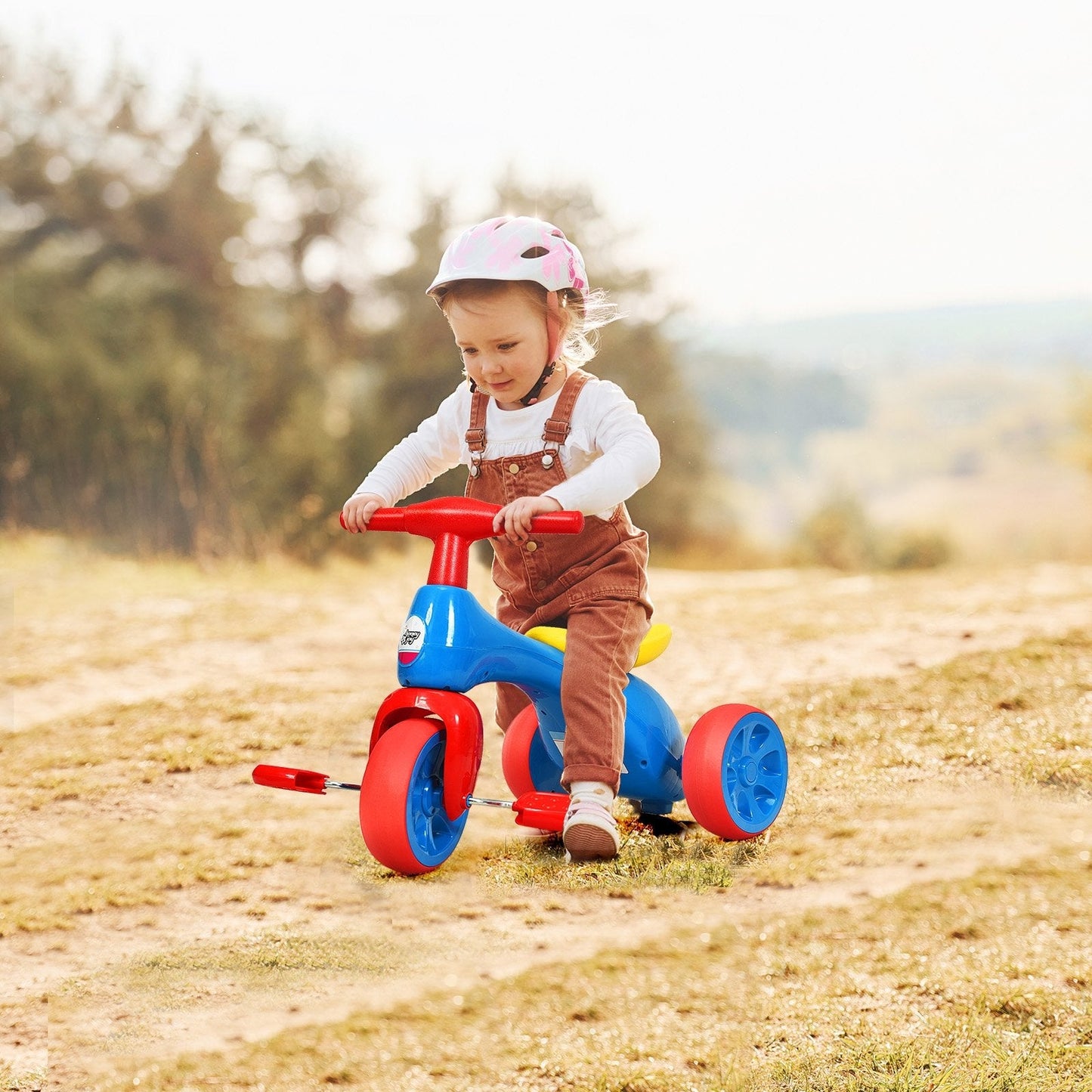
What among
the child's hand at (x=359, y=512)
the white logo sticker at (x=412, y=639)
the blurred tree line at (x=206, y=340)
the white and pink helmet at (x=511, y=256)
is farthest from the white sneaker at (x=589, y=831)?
the blurred tree line at (x=206, y=340)

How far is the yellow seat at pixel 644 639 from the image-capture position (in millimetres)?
3283

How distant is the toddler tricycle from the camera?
2908 millimetres

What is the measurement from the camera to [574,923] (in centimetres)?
351

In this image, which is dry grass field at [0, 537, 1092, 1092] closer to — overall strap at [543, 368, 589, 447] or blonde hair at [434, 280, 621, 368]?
overall strap at [543, 368, 589, 447]

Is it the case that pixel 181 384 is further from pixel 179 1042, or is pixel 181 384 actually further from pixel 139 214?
pixel 179 1042

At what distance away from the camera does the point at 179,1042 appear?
3.23m

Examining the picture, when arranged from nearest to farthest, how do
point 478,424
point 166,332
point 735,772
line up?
1. point 478,424
2. point 735,772
3. point 166,332

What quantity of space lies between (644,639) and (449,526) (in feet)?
2.49

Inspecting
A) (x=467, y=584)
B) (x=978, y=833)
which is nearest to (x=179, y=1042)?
(x=467, y=584)

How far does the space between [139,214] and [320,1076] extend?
12.5 m

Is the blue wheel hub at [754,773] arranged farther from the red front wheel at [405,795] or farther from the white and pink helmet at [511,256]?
the white and pink helmet at [511,256]

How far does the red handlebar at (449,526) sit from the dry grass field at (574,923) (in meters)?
0.80

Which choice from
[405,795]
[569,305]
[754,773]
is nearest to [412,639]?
[405,795]

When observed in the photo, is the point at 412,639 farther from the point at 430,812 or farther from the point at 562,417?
the point at 562,417
